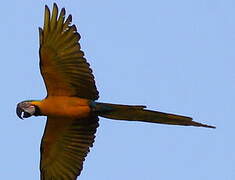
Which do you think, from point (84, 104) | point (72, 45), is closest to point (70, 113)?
point (84, 104)

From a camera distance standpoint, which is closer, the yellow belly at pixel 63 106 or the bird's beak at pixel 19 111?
the yellow belly at pixel 63 106

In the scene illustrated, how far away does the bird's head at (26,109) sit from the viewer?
13422mm

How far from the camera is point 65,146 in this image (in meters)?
14.2

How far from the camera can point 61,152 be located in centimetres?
1434

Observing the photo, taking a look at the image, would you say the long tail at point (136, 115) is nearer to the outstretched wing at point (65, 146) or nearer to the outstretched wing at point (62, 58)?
the outstretched wing at point (62, 58)

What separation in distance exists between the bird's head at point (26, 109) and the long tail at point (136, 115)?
38.3 inches

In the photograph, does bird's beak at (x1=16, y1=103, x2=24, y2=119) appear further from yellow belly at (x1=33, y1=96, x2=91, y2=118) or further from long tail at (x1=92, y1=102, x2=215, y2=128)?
long tail at (x1=92, y1=102, x2=215, y2=128)

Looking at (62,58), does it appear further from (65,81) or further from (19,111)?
(19,111)

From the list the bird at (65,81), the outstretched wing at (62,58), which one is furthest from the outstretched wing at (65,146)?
the outstretched wing at (62,58)

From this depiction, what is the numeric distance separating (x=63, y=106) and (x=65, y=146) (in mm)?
1075

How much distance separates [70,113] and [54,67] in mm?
803

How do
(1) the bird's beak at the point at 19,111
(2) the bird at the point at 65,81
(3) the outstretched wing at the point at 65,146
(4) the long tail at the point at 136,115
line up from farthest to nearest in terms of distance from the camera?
(3) the outstretched wing at the point at 65,146 < (1) the bird's beak at the point at 19,111 < (2) the bird at the point at 65,81 < (4) the long tail at the point at 136,115

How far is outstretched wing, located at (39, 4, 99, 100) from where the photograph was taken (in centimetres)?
1341

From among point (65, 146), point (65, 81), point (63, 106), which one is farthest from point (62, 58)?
point (65, 146)
